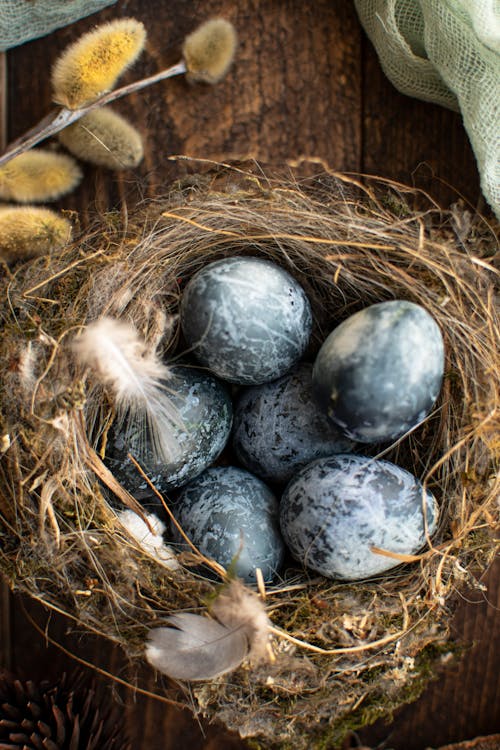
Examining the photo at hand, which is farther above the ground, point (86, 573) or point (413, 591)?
point (86, 573)

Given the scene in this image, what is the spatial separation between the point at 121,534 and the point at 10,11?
27.5 inches

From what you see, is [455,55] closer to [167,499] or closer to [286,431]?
[286,431]

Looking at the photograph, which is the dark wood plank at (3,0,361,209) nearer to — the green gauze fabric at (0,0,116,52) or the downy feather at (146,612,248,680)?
the green gauze fabric at (0,0,116,52)

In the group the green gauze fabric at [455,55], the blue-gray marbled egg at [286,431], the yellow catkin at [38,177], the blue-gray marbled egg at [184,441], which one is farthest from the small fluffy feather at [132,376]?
the green gauze fabric at [455,55]

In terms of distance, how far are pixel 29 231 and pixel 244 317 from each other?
0.30 metres

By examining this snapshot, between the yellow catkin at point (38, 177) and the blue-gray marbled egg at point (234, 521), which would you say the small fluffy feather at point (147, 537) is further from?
the yellow catkin at point (38, 177)

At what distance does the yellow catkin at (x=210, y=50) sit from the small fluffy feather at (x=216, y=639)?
0.66m

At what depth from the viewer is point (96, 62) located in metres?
0.86

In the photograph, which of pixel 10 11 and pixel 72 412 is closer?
pixel 72 412

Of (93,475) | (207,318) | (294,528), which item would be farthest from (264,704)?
(207,318)

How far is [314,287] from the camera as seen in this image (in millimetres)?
931

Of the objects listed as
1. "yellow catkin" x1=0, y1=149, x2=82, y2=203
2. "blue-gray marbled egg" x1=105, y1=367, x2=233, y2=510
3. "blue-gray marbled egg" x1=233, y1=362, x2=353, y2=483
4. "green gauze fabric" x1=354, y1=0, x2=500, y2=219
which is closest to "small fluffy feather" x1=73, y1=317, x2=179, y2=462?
"blue-gray marbled egg" x1=105, y1=367, x2=233, y2=510

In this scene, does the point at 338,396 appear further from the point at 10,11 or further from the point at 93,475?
the point at 10,11

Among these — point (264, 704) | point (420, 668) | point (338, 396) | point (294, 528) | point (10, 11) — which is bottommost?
point (420, 668)
